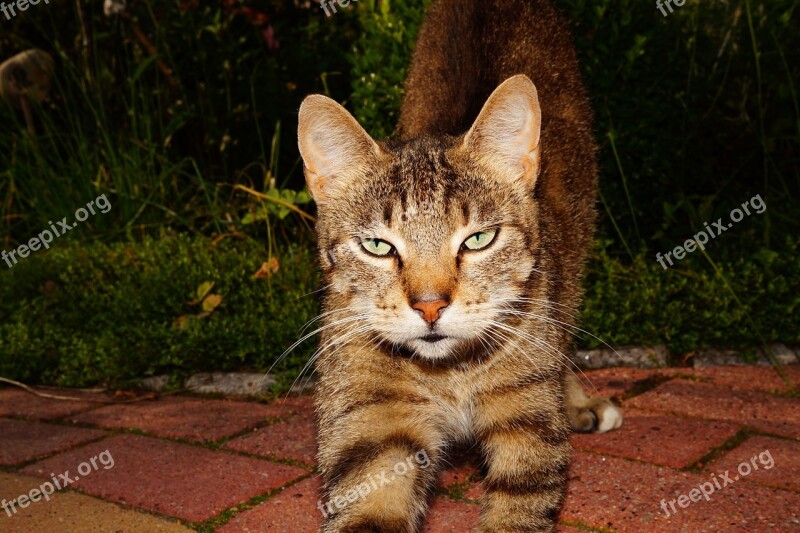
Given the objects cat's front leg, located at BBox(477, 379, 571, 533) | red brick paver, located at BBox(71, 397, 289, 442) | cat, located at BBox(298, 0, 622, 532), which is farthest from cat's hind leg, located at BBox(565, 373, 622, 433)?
red brick paver, located at BBox(71, 397, 289, 442)

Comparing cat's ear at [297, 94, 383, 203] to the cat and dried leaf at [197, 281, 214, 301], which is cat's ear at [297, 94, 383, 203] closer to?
the cat

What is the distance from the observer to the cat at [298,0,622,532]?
221 cm

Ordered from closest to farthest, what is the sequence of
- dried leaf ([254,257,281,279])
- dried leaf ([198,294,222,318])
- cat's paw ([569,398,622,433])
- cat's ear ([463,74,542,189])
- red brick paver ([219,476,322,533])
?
red brick paver ([219,476,322,533])
cat's ear ([463,74,542,189])
cat's paw ([569,398,622,433])
dried leaf ([198,294,222,318])
dried leaf ([254,257,281,279])

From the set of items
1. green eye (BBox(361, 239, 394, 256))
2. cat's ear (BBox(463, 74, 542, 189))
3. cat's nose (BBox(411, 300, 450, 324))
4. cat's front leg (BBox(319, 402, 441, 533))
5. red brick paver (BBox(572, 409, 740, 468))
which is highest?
cat's ear (BBox(463, 74, 542, 189))

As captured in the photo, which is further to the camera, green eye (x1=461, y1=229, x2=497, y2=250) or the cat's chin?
green eye (x1=461, y1=229, x2=497, y2=250)

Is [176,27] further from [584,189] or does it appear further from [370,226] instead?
[370,226]

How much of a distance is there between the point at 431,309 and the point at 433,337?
0.33 feet

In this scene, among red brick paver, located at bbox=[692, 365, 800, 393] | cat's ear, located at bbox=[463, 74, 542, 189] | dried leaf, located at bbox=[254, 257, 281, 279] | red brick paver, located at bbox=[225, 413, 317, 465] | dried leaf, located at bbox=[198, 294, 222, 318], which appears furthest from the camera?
dried leaf, located at bbox=[254, 257, 281, 279]

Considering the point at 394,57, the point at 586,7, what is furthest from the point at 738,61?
the point at 394,57

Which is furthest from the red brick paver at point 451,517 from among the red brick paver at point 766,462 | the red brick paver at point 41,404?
the red brick paver at point 41,404

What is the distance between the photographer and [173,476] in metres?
2.62

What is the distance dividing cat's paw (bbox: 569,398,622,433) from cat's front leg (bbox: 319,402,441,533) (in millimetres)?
711

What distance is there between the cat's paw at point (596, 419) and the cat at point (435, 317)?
1.16 ft

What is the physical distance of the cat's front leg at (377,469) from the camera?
2168 millimetres
